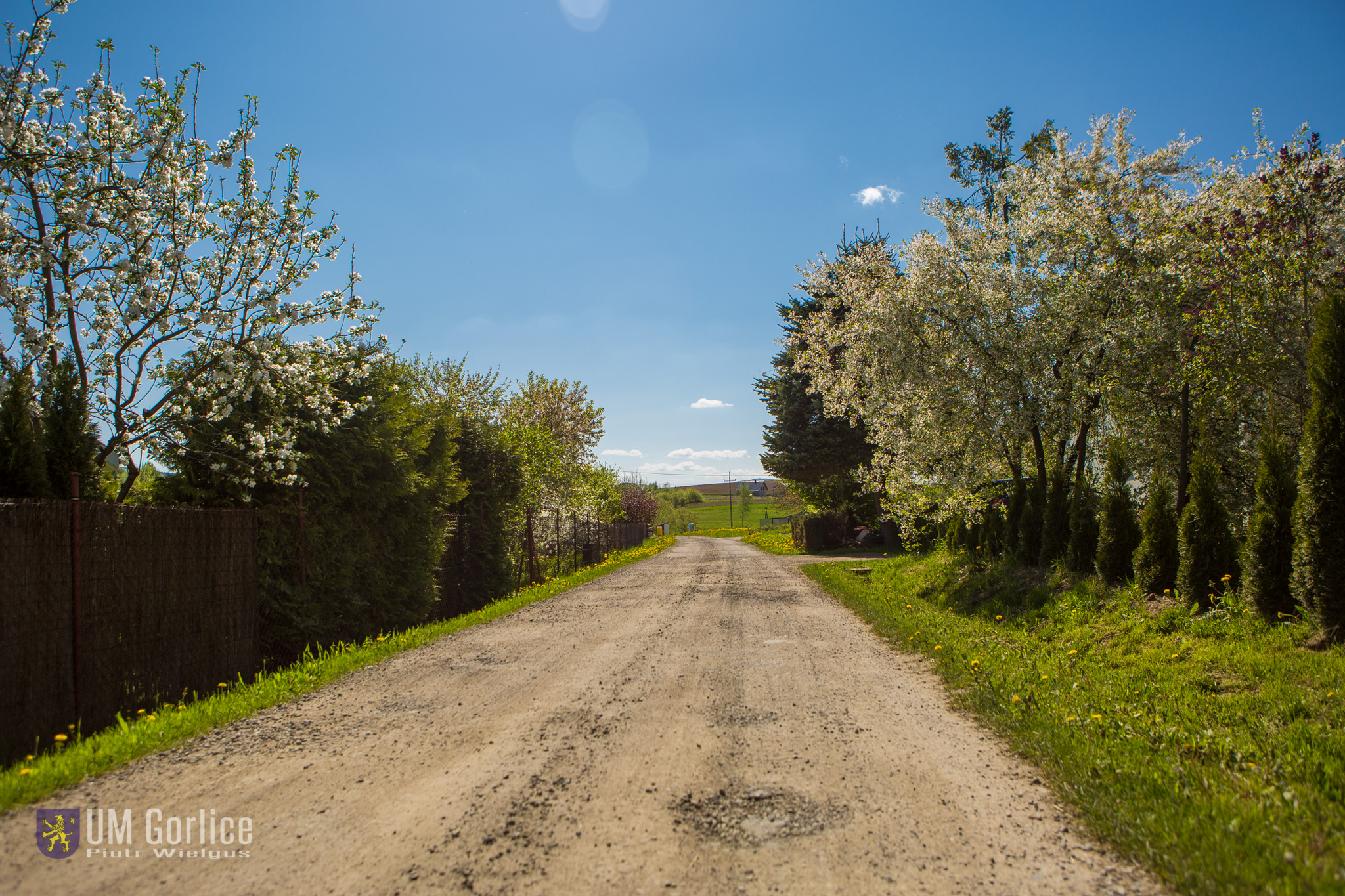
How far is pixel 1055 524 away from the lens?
10.8 m

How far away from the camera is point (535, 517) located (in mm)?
19578

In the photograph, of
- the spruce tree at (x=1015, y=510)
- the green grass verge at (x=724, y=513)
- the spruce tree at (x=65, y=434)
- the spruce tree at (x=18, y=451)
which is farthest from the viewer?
the green grass verge at (x=724, y=513)

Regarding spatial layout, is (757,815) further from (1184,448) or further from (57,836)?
(1184,448)

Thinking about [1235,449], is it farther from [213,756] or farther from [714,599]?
[213,756]

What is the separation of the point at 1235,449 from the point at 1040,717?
6.60 meters

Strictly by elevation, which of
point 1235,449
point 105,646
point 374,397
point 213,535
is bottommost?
point 105,646

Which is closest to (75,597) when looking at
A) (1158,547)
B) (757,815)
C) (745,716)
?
(745,716)

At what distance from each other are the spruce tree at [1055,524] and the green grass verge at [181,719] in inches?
371

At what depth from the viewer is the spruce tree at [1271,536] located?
614 cm

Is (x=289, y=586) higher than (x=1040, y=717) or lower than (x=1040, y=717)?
higher

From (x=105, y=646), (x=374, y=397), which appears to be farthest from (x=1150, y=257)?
(x=105, y=646)

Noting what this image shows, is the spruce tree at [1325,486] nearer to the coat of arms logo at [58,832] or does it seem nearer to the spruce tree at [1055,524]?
the spruce tree at [1055,524]

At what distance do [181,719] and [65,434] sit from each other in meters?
3.12

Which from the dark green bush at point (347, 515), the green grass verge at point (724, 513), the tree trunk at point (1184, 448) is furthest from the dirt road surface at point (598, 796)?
the green grass verge at point (724, 513)
